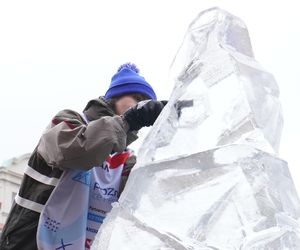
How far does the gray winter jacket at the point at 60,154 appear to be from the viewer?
156 centimetres

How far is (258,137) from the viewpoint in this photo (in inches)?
53.1

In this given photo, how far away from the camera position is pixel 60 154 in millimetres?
1586

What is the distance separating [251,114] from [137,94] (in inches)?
29.0

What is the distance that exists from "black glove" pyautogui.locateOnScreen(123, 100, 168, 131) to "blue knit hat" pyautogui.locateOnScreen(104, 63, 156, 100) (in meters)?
0.40

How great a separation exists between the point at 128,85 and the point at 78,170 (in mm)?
448

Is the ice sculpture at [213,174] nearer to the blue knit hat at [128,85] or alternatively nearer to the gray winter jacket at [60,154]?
the gray winter jacket at [60,154]

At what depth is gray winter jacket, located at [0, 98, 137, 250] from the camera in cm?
156

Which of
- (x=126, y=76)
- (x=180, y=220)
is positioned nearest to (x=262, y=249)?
(x=180, y=220)

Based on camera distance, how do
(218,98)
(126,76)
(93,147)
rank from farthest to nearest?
(126,76) < (93,147) < (218,98)

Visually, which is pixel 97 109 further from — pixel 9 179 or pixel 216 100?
pixel 9 179

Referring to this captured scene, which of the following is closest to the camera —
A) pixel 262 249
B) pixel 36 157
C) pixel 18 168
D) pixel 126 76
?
pixel 262 249

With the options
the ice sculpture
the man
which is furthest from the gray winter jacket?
the ice sculpture

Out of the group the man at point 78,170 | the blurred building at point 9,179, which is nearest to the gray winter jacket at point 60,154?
the man at point 78,170

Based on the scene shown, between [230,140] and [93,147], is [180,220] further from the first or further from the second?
[93,147]
